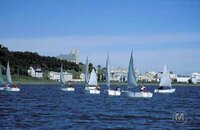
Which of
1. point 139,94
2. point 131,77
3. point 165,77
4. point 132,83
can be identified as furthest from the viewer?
point 165,77

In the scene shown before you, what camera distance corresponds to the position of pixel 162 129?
3672 cm

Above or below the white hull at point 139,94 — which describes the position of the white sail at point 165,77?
above

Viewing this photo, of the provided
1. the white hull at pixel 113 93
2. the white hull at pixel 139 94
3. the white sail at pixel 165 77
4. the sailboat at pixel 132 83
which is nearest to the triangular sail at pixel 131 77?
the sailboat at pixel 132 83

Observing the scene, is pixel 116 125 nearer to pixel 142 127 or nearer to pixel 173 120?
pixel 142 127

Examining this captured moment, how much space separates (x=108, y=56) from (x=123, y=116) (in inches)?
2017

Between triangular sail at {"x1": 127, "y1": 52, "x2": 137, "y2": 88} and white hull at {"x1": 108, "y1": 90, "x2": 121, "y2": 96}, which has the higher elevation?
triangular sail at {"x1": 127, "y1": 52, "x2": 137, "y2": 88}

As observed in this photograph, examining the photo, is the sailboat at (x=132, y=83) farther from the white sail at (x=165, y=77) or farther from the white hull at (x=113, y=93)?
the white sail at (x=165, y=77)

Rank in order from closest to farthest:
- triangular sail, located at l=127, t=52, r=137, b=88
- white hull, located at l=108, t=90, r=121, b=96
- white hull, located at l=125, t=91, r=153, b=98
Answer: triangular sail, located at l=127, t=52, r=137, b=88
white hull, located at l=125, t=91, r=153, b=98
white hull, located at l=108, t=90, r=121, b=96

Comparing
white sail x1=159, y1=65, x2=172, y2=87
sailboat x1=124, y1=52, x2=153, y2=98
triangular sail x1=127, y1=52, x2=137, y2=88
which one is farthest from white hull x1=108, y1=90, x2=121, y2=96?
white sail x1=159, y1=65, x2=172, y2=87

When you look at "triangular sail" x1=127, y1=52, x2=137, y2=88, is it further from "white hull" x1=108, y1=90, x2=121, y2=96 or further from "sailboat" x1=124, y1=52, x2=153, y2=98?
"white hull" x1=108, y1=90, x2=121, y2=96

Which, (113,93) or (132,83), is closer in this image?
(132,83)

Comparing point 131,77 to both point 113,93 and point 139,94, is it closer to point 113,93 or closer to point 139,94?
point 139,94

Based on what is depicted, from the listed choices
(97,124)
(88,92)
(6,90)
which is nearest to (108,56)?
(88,92)

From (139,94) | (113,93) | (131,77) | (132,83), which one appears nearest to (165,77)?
(113,93)
